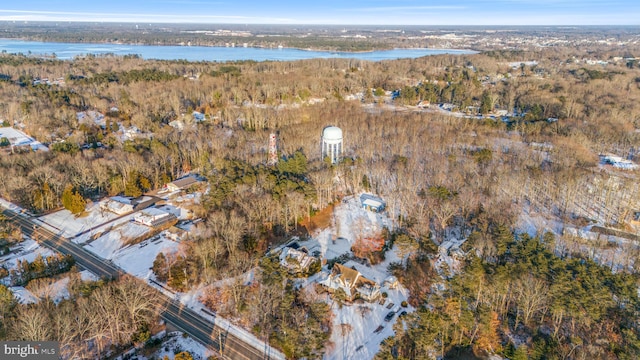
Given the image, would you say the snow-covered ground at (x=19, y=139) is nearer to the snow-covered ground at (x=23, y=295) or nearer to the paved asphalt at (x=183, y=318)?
the paved asphalt at (x=183, y=318)

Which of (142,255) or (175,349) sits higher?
(142,255)

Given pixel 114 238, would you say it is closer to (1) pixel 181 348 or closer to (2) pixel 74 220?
(2) pixel 74 220

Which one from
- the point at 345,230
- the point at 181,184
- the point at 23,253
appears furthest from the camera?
the point at 181,184

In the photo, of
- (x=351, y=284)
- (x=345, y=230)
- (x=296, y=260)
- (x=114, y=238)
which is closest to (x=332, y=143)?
(x=345, y=230)

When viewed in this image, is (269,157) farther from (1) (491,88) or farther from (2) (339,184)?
(1) (491,88)

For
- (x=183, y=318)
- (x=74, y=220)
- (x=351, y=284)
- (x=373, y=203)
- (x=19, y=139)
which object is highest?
(x=19, y=139)

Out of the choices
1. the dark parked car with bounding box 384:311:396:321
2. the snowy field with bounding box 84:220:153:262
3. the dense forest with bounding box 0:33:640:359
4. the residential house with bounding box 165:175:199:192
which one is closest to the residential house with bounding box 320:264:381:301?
the dark parked car with bounding box 384:311:396:321

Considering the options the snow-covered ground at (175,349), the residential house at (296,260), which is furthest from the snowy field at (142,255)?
the residential house at (296,260)
